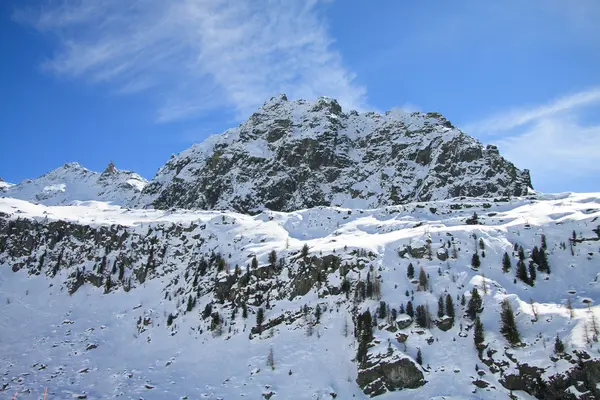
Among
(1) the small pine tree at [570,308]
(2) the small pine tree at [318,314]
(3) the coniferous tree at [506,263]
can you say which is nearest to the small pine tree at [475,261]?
(3) the coniferous tree at [506,263]

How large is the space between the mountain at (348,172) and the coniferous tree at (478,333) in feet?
314

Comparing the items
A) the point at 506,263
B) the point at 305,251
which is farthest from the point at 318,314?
the point at 506,263

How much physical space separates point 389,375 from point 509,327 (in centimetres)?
1423

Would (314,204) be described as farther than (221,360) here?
Yes

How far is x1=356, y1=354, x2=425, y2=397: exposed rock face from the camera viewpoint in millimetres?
47000

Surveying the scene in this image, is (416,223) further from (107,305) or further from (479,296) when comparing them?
(107,305)

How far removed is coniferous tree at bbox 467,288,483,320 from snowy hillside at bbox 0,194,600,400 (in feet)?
0.59

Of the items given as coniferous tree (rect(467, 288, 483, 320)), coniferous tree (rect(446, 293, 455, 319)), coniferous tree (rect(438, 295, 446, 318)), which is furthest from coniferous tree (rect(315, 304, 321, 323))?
coniferous tree (rect(467, 288, 483, 320))

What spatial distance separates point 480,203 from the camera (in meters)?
99.7

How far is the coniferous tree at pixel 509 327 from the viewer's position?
49.1 m

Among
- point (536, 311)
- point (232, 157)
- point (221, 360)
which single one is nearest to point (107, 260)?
point (221, 360)

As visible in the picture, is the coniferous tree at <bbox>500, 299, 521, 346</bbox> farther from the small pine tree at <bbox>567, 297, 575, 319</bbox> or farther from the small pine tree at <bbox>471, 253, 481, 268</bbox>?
the small pine tree at <bbox>471, 253, 481, 268</bbox>

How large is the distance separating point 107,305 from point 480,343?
190ft

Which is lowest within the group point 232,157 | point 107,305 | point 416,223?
point 107,305
